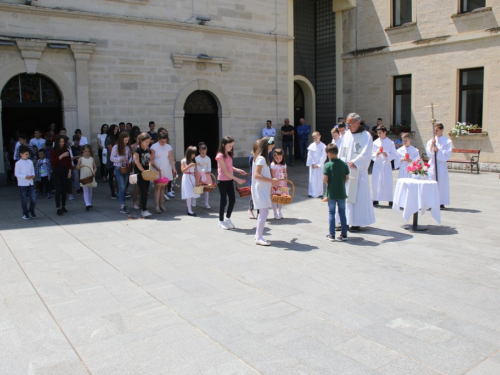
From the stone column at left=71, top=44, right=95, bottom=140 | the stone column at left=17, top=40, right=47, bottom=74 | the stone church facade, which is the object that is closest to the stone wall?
the stone church facade

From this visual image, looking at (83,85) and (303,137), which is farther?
(303,137)

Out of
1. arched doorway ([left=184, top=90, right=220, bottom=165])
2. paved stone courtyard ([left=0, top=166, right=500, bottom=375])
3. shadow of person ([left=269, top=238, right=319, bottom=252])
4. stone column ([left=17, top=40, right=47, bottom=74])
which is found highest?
stone column ([left=17, top=40, right=47, bottom=74])

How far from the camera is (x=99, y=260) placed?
270 inches

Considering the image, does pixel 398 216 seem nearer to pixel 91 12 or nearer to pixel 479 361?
pixel 479 361

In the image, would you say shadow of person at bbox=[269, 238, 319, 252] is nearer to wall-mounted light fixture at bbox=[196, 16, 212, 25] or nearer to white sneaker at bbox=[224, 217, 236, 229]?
white sneaker at bbox=[224, 217, 236, 229]

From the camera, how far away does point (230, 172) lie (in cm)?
874

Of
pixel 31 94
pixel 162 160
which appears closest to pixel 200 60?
pixel 31 94

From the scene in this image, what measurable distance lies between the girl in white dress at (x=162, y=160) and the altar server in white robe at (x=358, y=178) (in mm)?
4071

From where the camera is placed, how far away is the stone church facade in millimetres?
14672

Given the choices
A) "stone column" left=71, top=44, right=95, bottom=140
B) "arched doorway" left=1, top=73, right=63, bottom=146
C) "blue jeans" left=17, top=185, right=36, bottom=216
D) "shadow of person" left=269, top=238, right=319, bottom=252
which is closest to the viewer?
"shadow of person" left=269, top=238, right=319, bottom=252

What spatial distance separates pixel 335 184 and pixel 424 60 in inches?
512

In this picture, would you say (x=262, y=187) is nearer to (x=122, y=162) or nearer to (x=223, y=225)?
(x=223, y=225)

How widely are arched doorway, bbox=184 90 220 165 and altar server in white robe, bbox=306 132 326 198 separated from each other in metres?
6.82

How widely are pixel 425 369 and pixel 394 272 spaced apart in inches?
96.7
